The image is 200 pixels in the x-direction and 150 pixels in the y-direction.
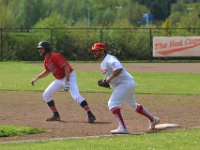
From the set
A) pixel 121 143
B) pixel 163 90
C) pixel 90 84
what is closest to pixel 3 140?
pixel 121 143

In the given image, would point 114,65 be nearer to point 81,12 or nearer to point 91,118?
point 91,118

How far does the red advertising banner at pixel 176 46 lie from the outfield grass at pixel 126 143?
1393 inches

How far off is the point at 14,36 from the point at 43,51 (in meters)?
34.6

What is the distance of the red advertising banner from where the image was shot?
47312 millimetres

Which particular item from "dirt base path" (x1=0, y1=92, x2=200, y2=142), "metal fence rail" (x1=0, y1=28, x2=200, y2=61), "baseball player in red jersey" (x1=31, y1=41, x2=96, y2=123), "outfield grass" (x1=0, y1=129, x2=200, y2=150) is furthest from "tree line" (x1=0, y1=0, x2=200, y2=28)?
"outfield grass" (x1=0, y1=129, x2=200, y2=150)

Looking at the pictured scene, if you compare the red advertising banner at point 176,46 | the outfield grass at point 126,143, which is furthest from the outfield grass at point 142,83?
the red advertising banner at point 176,46

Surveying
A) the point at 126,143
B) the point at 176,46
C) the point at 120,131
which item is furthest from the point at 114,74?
the point at 176,46

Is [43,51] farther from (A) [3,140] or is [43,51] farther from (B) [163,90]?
(B) [163,90]

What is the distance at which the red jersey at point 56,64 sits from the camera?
601 inches

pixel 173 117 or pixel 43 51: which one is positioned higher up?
pixel 43 51

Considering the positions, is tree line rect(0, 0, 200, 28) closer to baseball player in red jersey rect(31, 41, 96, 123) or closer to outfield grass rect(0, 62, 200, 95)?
outfield grass rect(0, 62, 200, 95)

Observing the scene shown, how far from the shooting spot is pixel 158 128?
45.2 ft

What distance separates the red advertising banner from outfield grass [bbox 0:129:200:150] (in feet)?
116

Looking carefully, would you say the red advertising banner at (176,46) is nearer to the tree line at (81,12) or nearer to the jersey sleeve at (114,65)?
the tree line at (81,12)
